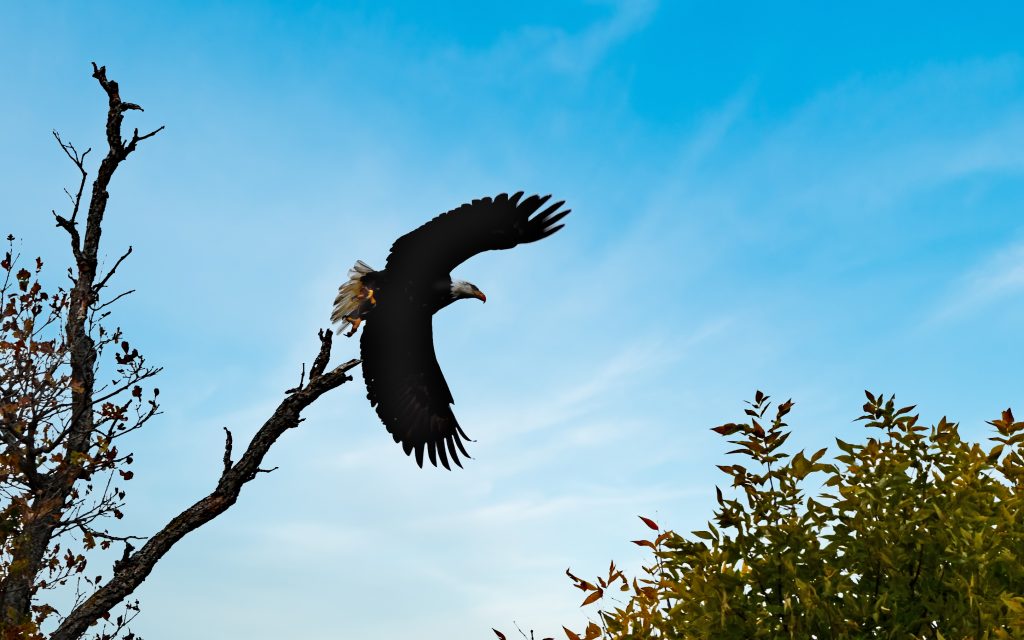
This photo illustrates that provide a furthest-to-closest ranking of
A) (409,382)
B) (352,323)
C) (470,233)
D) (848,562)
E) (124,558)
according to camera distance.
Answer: (409,382)
(352,323)
(470,233)
(124,558)
(848,562)

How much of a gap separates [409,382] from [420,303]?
1437mm

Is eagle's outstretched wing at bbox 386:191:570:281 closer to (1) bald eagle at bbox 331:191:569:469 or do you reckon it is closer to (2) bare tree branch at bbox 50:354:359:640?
(1) bald eagle at bbox 331:191:569:469

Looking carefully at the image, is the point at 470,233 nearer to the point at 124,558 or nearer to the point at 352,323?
the point at 352,323

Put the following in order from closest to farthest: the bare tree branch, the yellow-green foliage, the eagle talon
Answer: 1. the yellow-green foliage
2. the bare tree branch
3. the eagle talon

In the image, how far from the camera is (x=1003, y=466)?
495 cm

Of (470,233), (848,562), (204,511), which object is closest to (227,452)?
(204,511)

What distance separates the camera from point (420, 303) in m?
12.1

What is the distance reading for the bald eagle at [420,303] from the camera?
1155 centimetres

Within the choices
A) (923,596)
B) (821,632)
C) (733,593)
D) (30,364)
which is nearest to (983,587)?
(923,596)

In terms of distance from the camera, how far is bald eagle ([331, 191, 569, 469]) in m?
11.6

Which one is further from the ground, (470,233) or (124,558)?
(470,233)

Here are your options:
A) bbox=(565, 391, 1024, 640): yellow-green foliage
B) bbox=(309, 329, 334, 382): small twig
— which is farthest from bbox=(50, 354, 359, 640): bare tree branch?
bbox=(565, 391, 1024, 640): yellow-green foliage

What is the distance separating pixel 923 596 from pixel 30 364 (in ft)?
35.0

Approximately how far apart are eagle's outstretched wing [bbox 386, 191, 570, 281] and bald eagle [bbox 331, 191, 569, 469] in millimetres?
13
